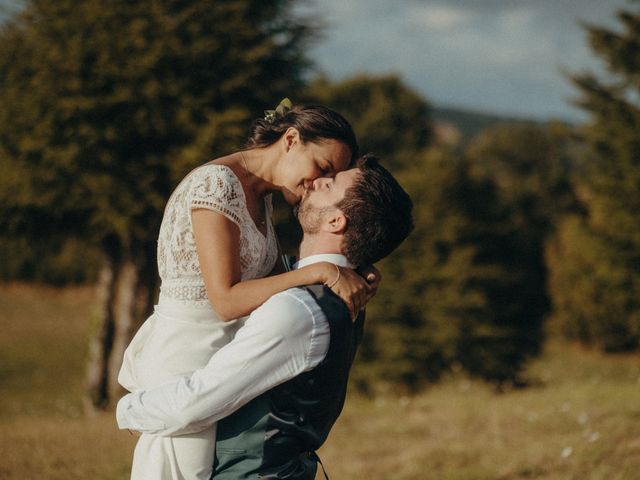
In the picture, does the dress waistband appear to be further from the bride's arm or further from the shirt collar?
the shirt collar

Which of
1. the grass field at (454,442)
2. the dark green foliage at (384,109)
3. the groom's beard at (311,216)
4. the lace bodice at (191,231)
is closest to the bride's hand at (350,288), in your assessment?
the groom's beard at (311,216)

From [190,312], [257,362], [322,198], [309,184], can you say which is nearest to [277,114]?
[309,184]

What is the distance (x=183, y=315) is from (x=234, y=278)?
1.06 ft

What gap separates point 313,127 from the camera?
3.42 m

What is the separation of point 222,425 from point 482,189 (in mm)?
21137

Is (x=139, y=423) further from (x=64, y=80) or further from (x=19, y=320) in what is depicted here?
(x=19, y=320)

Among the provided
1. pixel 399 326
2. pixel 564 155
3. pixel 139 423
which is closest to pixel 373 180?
pixel 139 423

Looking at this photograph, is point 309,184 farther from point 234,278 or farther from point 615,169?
point 615,169

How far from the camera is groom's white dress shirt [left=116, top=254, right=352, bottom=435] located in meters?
2.55

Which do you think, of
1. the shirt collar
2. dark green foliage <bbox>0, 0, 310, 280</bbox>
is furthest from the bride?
dark green foliage <bbox>0, 0, 310, 280</bbox>

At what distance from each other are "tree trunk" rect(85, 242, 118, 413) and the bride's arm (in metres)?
12.7

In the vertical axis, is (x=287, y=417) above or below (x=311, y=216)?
below

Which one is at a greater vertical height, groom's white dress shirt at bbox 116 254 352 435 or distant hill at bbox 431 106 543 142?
groom's white dress shirt at bbox 116 254 352 435

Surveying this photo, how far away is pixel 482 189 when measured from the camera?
906 inches
